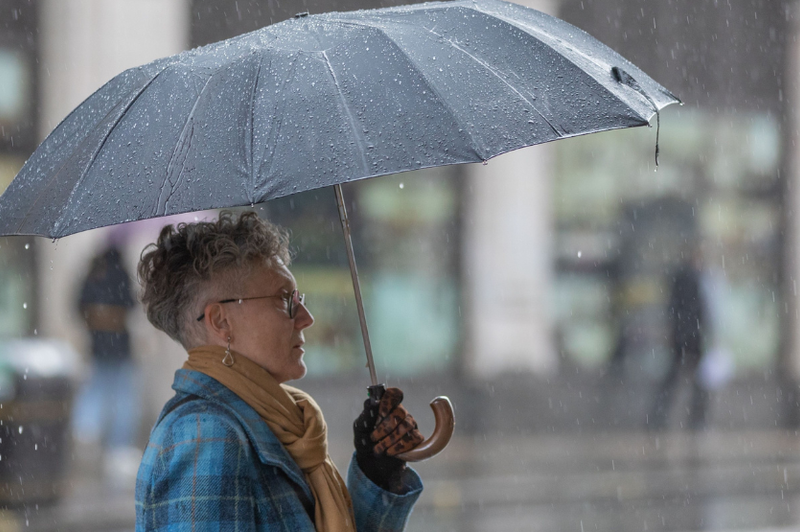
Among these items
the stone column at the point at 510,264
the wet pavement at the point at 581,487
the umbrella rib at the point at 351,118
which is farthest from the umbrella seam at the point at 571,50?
the stone column at the point at 510,264

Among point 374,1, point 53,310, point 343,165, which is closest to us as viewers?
point 343,165

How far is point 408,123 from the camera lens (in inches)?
82.8

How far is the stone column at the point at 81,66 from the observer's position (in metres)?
11.0

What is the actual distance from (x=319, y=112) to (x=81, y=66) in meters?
10.0

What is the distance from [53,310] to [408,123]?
9723mm

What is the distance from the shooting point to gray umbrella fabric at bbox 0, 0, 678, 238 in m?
2.06

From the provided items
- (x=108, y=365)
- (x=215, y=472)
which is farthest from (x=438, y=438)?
(x=108, y=365)

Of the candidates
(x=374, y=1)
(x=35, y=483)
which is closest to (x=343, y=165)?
(x=35, y=483)

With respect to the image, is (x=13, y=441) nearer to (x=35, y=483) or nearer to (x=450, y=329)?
(x=35, y=483)

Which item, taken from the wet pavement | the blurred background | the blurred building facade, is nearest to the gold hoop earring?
the wet pavement

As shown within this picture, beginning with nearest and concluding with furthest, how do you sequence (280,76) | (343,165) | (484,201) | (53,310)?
(343,165) → (280,76) → (53,310) → (484,201)

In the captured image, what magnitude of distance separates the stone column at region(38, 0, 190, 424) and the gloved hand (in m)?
8.68

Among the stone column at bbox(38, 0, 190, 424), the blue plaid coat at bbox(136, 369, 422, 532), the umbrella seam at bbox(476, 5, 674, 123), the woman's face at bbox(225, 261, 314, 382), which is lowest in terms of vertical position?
the blue plaid coat at bbox(136, 369, 422, 532)

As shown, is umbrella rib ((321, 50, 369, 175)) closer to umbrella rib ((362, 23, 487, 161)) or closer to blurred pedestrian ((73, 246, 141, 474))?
A: umbrella rib ((362, 23, 487, 161))
